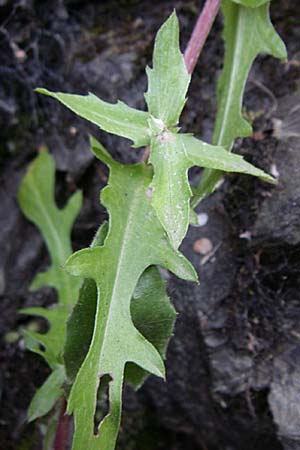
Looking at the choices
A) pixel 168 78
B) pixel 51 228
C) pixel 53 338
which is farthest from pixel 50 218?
pixel 168 78

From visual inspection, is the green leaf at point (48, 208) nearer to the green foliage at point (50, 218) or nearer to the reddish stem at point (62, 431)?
the green foliage at point (50, 218)

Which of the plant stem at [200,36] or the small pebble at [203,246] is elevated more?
the plant stem at [200,36]

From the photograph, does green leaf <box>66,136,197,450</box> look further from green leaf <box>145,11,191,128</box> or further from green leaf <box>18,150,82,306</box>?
green leaf <box>18,150,82,306</box>

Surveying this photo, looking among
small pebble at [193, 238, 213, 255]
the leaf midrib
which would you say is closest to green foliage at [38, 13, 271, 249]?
small pebble at [193, 238, 213, 255]

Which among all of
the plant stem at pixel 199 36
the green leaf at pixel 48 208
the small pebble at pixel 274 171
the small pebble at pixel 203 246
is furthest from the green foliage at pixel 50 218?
the small pebble at pixel 274 171

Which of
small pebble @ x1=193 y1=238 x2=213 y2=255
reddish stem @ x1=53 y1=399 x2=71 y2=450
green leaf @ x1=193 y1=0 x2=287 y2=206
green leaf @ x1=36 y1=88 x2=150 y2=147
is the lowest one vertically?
reddish stem @ x1=53 y1=399 x2=71 y2=450

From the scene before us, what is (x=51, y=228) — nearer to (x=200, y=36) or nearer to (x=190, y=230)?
(x=190, y=230)

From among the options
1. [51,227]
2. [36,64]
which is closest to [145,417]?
[51,227]
